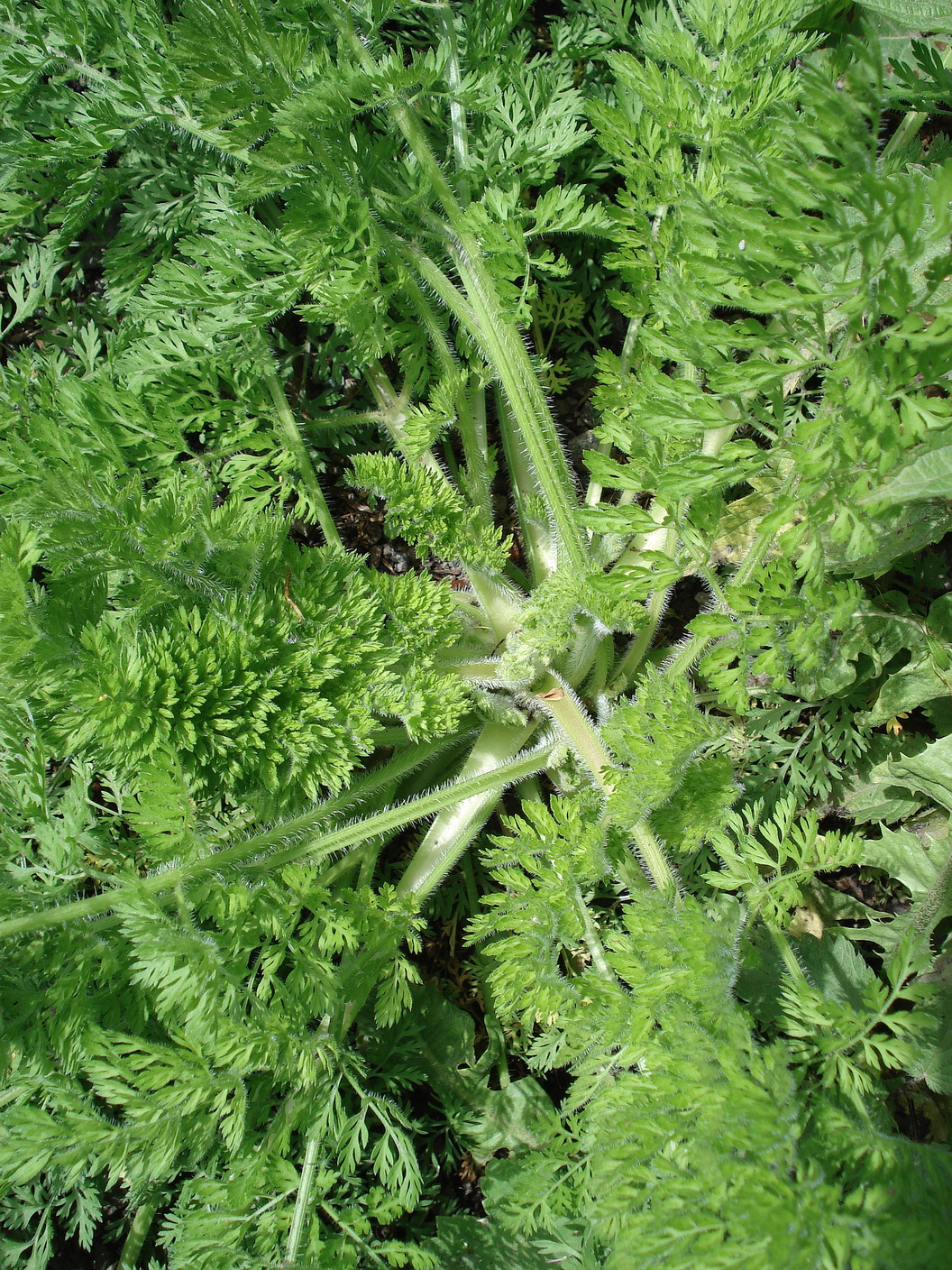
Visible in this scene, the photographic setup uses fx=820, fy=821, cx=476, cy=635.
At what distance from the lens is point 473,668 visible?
115 inches

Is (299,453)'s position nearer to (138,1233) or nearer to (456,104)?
(456,104)

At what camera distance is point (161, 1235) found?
2.38 metres

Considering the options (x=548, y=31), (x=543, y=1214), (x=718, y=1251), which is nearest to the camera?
(x=718, y=1251)

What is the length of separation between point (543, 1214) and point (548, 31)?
14.5 ft

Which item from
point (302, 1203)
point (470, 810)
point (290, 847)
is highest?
point (290, 847)

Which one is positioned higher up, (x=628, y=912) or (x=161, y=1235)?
(x=628, y=912)

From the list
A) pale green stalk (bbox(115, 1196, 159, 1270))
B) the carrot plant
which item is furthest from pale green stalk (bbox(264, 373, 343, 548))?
pale green stalk (bbox(115, 1196, 159, 1270))

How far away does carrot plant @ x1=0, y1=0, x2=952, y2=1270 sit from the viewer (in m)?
1.83

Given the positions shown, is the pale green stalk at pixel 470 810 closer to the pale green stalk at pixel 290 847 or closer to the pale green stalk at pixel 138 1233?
the pale green stalk at pixel 290 847

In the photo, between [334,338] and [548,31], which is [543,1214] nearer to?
[334,338]

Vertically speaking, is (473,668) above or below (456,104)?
below

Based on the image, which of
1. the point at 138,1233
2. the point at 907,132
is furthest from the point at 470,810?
the point at 907,132

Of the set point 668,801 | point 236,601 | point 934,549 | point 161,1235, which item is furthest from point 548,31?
point 161,1235

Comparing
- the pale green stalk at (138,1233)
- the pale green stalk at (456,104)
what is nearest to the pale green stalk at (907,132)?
the pale green stalk at (456,104)
